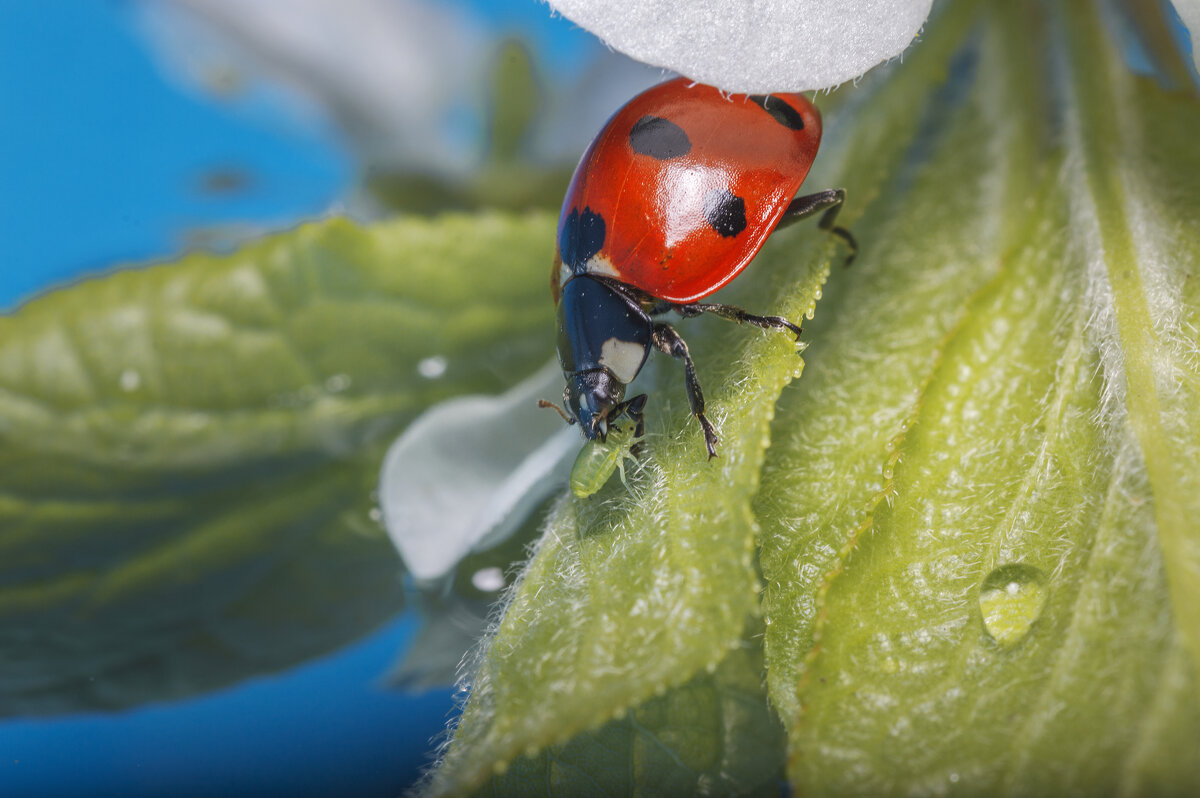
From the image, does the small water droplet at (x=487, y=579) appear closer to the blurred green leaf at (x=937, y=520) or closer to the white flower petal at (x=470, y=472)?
the white flower petal at (x=470, y=472)

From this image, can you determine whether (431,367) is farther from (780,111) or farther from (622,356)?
(780,111)


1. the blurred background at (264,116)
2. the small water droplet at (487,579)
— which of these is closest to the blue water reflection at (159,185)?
the blurred background at (264,116)

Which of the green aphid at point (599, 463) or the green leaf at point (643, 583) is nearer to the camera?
the green leaf at point (643, 583)

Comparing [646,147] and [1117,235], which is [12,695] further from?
[1117,235]

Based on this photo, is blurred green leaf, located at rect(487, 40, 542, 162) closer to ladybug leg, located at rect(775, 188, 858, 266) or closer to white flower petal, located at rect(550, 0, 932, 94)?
ladybug leg, located at rect(775, 188, 858, 266)

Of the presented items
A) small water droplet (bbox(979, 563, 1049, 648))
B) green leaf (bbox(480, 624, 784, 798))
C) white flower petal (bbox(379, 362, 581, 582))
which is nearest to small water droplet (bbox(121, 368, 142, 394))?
white flower petal (bbox(379, 362, 581, 582))

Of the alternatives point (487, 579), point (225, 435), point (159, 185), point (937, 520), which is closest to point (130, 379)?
point (225, 435)
